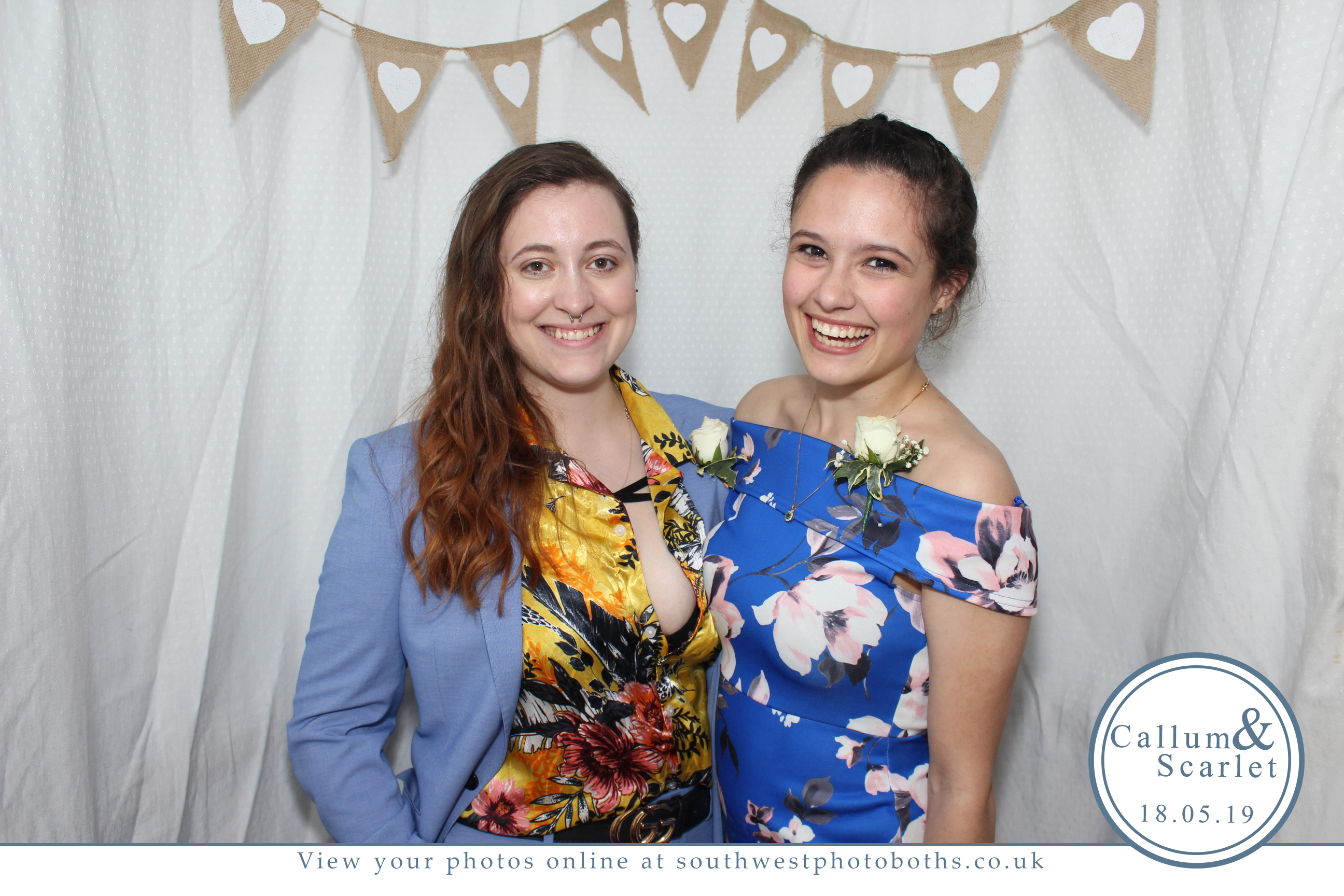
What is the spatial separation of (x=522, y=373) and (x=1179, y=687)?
3.19 ft

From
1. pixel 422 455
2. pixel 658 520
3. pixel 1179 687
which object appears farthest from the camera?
pixel 658 520

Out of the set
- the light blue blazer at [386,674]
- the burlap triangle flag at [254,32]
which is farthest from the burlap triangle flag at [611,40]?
the light blue blazer at [386,674]

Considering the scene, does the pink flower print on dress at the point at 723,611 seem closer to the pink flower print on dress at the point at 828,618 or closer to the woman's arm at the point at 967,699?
the pink flower print on dress at the point at 828,618

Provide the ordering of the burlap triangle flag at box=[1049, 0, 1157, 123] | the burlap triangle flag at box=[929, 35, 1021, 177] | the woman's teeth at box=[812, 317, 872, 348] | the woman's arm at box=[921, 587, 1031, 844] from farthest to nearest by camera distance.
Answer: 1. the burlap triangle flag at box=[929, 35, 1021, 177]
2. the burlap triangle flag at box=[1049, 0, 1157, 123]
3. the woman's teeth at box=[812, 317, 872, 348]
4. the woman's arm at box=[921, 587, 1031, 844]

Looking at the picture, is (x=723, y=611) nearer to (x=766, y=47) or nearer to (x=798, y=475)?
(x=798, y=475)

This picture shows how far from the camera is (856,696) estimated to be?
110cm

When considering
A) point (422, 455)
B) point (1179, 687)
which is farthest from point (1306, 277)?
point (422, 455)

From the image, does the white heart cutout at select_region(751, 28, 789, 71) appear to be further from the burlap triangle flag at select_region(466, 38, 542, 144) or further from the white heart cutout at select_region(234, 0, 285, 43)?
the white heart cutout at select_region(234, 0, 285, 43)

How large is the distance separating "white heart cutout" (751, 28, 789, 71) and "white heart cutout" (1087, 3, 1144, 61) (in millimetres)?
515

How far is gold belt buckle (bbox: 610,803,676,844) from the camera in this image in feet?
3.82

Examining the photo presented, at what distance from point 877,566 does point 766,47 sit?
3.33ft

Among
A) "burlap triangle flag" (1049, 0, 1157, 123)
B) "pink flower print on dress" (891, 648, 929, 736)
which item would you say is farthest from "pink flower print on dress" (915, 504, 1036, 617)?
"burlap triangle flag" (1049, 0, 1157, 123)

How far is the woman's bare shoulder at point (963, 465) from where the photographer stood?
3.49ft

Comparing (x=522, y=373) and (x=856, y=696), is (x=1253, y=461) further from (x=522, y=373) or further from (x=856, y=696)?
(x=522, y=373)
